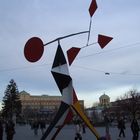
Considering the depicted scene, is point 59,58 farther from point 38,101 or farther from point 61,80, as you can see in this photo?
point 38,101

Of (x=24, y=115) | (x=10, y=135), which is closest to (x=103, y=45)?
(x=10, y=135)

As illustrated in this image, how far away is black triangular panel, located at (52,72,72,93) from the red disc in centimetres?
113

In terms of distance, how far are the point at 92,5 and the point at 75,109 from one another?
4.51 metres

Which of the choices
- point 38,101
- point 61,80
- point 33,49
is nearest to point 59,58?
point 61,80

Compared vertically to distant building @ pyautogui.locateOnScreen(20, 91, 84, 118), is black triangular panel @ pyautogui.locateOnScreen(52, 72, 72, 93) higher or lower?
lower

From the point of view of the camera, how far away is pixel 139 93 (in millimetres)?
146250

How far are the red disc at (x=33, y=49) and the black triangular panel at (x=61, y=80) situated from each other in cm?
113

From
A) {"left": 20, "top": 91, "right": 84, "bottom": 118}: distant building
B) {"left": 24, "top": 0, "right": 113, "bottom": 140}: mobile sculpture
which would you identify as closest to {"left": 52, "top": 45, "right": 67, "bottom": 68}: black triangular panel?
{"left": 24, "top": 0, "right": 113, "bottom": 140}: mobile sculpture

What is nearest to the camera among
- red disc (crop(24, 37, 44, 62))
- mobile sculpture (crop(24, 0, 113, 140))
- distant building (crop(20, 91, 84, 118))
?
red disc (crop(24, 37, 44, 62))

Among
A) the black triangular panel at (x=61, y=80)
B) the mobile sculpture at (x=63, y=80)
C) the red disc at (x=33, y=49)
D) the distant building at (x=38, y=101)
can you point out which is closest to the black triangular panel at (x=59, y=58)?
the mobile sculpture at (x=63, y=80)

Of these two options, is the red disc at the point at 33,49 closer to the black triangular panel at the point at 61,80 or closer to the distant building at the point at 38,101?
the black triangular panel at the point at 61,80

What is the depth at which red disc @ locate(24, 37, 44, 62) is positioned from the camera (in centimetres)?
1867

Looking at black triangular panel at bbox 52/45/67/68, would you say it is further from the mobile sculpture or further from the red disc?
the red disc

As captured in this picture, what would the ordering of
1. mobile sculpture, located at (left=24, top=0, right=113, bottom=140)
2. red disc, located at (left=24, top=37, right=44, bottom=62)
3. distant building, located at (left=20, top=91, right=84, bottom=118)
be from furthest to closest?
distant building, located at (left=20, top=91, right=84, bottom=118)
mobile sculpture, located at (left=24, top=0, right=113, bottom=140)
red disc, located at (left=24, top=37, right=44, bottom=62)
